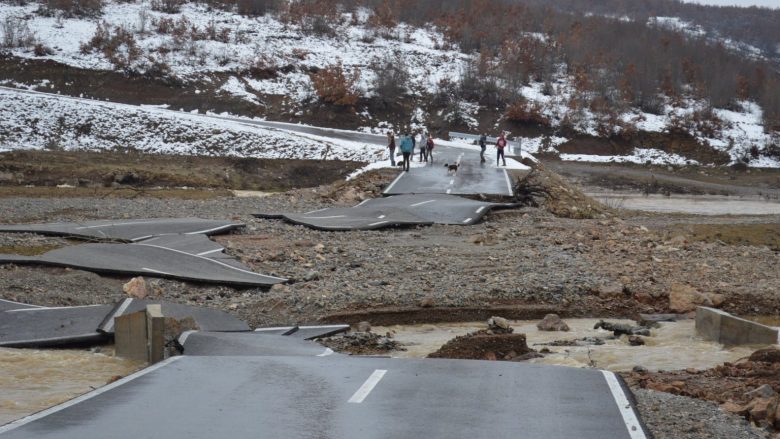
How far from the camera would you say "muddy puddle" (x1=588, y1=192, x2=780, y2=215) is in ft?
135

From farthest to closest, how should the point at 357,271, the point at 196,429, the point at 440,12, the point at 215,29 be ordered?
the point at 440,12 → the point at 215,29 → the point at 357,271 → the point at 196,429

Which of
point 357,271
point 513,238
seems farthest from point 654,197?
point 357,271

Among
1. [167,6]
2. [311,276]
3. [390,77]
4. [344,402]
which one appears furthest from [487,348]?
[167,6]

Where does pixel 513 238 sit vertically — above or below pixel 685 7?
below

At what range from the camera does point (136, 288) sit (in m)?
16.7

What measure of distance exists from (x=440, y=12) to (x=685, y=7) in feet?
239

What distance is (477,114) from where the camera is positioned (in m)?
64.0

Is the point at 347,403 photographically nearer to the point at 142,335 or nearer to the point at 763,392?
the point at 763,392

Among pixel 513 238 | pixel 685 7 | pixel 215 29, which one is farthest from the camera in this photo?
pixel 685 7

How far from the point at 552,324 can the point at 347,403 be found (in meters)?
7.99

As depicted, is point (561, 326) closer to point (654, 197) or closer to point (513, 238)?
point (513, 238)

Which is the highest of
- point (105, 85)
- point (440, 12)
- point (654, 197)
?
point (440, 12)

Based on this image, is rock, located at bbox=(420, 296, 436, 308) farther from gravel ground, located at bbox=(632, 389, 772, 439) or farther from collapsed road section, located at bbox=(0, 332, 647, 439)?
gravel ground, located at bbox=(632, 389, 772, 439)

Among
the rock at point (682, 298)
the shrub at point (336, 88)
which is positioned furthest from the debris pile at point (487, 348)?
the shrub at point (336, 88)
